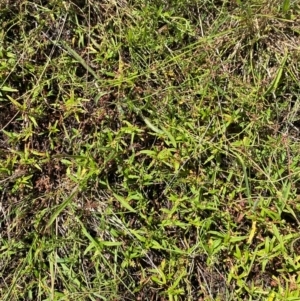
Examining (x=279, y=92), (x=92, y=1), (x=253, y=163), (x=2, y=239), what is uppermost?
(x=92, y=1)

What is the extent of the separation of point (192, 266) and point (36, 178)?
2.35ft

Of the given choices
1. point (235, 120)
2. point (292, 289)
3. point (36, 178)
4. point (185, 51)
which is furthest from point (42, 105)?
point (292, 289)

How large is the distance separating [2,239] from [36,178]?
0.27m

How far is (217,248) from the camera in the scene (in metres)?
2.19

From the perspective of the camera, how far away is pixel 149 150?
2264 mm

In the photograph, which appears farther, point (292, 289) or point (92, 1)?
point (92, 1)

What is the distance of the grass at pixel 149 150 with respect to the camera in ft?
7.26

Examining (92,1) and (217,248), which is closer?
(217,248)

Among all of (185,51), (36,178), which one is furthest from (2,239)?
(185,51)

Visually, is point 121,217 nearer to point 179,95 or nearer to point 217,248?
point 217,248

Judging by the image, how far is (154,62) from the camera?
2324mm

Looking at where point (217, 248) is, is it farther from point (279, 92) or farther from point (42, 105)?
point (42, 105)

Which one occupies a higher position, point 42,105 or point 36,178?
point 42,105

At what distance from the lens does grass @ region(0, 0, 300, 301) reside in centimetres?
221
